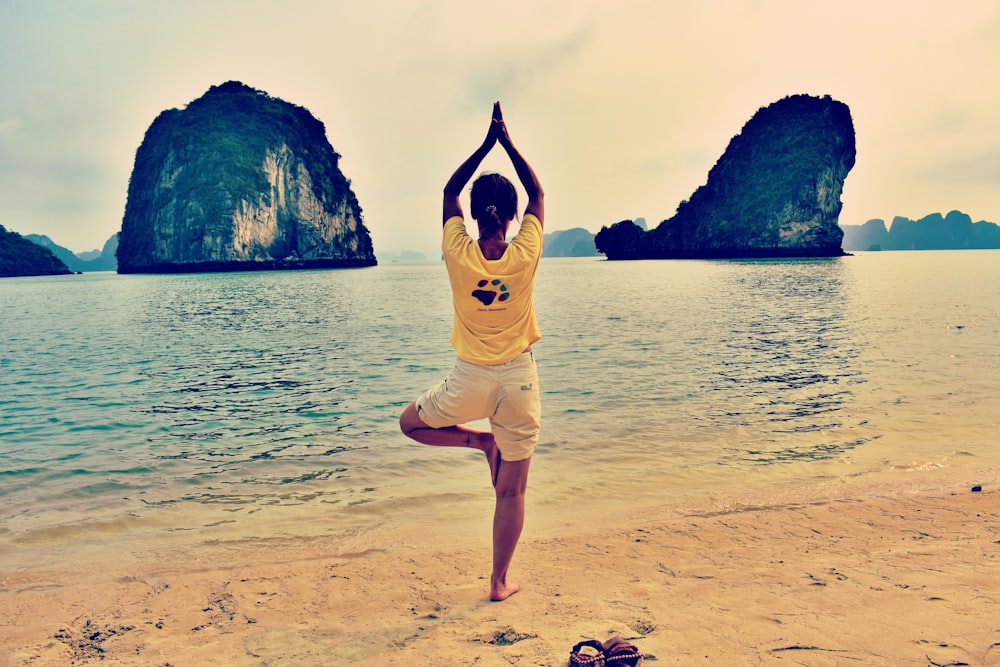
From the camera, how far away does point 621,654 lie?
8.69 feet

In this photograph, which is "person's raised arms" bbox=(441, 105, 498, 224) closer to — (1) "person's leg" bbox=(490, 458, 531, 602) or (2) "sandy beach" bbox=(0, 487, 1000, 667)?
(1) "person's leg" bbox=(490, 458, 531, 602)

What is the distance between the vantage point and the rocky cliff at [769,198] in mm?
138375

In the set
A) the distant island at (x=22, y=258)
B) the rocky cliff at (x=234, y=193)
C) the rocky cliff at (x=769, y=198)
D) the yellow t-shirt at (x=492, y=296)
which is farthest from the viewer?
the distant island at (x=22, y=258)

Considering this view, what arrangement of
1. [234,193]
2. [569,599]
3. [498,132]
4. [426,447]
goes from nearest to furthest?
Answer: [498,132] → [569,599] → [426,447] → [234,193]

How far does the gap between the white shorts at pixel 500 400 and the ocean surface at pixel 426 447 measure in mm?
1940

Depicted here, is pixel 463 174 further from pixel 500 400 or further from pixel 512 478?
pixel 512 478

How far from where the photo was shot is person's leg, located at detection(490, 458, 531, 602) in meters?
3.29

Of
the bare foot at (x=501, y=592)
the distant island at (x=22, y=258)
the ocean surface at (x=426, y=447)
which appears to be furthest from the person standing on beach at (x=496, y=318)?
Result: the distant island at (x=22, y=258)

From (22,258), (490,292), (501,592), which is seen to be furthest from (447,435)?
(22,258)

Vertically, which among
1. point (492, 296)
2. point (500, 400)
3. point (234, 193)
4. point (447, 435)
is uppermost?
point (234, 193)

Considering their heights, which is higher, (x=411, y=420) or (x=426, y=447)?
(x=411, y=420)

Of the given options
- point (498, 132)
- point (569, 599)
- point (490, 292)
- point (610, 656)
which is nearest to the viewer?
point (610, 656)

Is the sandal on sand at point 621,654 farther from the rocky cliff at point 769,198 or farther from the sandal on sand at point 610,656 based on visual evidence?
the rocky cliff at point 769,198

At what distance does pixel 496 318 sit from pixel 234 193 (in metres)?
137
